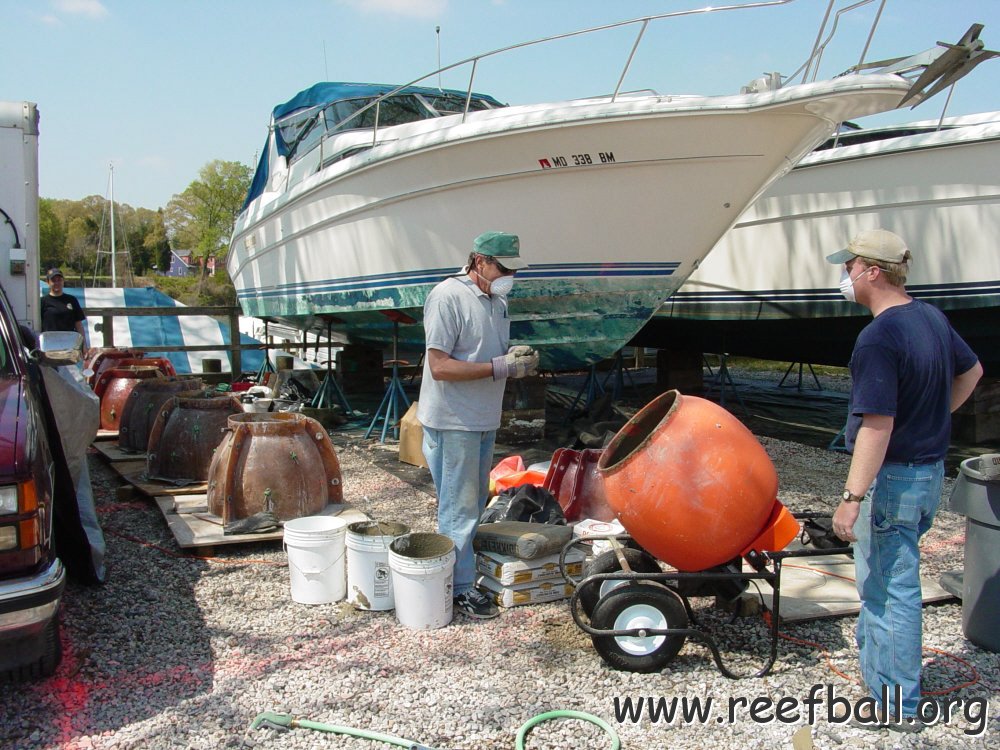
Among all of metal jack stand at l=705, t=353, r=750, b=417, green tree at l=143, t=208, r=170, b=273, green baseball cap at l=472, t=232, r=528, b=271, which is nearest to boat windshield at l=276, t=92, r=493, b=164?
metal jack stand at l=705, t=353, r=750, b=417

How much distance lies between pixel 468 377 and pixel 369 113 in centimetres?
600

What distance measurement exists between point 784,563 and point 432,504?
2437 millimetres

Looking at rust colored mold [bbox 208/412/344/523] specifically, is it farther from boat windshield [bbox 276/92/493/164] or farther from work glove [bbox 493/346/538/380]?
boat windshield [bbox 276/92/493/164]

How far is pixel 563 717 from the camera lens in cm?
279

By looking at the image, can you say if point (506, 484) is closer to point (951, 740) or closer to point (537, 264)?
point (537, 264)

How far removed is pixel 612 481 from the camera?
10.8 feet

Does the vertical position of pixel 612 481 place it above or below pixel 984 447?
above

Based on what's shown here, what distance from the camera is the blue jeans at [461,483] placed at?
3.57 m

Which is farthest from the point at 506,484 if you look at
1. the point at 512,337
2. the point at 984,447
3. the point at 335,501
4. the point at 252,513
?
the point at 984,447

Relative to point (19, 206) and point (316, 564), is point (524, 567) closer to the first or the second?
point (316, 564)

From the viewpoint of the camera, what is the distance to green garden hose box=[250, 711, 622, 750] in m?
2.59

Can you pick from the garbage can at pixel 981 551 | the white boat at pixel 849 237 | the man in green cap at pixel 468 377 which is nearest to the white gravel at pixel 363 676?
the garbage can at pixel 981 551

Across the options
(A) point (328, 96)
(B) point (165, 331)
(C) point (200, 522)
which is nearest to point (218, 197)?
(B) point (165, 331)

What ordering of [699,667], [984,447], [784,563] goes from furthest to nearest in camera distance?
[984,447], [784,563], [699,667]
